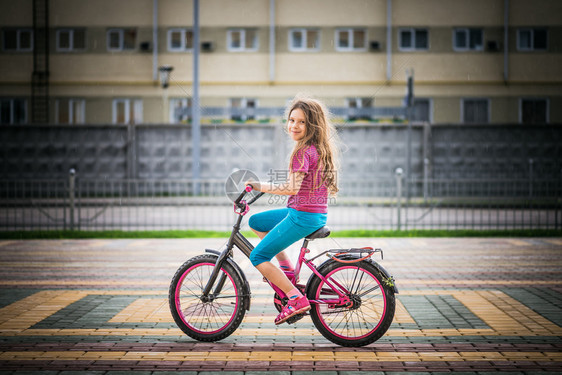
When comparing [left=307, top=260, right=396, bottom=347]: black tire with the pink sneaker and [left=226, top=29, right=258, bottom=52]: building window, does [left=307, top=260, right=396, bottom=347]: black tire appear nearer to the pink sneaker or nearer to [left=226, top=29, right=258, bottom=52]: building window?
the pink sneaker

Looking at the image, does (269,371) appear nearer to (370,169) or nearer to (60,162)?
(370,169)

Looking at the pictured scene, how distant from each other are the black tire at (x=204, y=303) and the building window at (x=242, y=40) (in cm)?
2428

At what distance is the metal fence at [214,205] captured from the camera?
13.1 m

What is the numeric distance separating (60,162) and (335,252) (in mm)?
19442

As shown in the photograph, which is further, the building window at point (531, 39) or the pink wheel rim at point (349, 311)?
the building window at point (531, 39)

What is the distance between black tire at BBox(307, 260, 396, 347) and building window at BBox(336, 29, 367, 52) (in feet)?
79.9

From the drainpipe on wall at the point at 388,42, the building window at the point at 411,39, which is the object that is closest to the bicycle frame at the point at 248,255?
the drainpipe on wall at the point at 388,42

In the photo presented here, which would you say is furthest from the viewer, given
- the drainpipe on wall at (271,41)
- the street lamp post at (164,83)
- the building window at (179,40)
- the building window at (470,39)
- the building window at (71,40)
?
the building window at (71,40)

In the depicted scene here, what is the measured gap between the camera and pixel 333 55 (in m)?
27.8

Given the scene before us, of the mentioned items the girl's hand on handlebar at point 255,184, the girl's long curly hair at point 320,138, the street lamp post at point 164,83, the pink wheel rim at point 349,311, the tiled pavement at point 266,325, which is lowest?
the tiled pavement at point 266,325

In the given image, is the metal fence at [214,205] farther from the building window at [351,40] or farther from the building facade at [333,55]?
the building window at [351,40]

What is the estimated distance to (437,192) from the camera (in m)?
14.9

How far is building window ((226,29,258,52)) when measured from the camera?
27969 mm

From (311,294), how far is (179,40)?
25.3 meters
